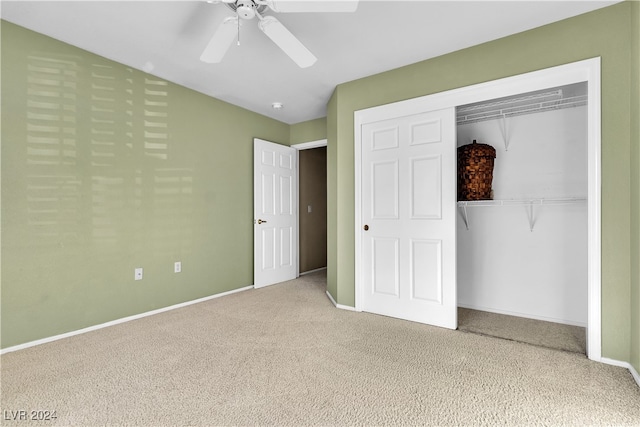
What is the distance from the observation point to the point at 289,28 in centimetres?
247

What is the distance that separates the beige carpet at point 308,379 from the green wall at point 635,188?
0.88 feet

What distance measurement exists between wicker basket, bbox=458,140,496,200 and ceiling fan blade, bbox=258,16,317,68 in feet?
5.78

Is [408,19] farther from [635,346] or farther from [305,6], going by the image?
[635,346]

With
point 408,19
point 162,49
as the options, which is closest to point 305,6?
point 408,19

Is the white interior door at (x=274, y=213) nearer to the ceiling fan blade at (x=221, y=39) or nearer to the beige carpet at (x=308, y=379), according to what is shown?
the beige carpet at (x=308, y=379)

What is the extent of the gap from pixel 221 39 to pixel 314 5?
0.70m

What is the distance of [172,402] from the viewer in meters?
1.79

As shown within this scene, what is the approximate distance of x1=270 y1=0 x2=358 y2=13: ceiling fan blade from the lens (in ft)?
5.60

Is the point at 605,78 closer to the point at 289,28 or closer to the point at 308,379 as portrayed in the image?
the point at 289,28

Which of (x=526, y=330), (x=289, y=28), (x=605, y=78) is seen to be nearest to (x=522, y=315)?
(x=526, y=330)

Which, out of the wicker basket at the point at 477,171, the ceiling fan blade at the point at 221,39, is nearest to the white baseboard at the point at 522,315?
the wicker basket at the point at 477,171

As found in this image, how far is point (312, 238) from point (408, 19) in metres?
3.79

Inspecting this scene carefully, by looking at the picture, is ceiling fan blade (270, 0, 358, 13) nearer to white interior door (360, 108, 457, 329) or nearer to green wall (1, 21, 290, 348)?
white interior door (360, 108, 457, 329)

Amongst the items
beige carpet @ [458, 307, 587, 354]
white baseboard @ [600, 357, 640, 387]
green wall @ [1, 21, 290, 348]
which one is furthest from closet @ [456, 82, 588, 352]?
green wall @ [1, 21, 290, 348]
